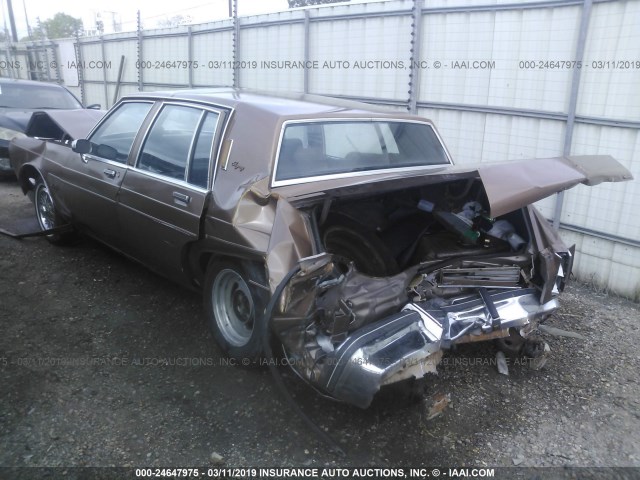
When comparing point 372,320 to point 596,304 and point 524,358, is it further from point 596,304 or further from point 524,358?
point 596,304

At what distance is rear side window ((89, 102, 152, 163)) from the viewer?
4262 mm

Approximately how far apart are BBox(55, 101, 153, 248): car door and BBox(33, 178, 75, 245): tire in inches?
22.7

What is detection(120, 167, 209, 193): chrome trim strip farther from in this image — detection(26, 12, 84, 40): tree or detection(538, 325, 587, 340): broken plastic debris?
detection(26, 12, 84, 40): tree

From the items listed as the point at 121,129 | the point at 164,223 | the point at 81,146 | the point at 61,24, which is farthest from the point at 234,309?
the point at 61,24

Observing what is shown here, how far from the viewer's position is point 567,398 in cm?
339

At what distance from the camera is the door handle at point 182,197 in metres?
3.47

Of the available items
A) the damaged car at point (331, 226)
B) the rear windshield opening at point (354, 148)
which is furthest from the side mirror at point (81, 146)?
the rear windshield opening at point (354, 148)

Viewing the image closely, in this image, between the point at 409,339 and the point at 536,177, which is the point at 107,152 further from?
the point at 536,177

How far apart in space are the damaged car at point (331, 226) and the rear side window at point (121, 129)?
19 millimetres

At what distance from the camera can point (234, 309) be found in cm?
350

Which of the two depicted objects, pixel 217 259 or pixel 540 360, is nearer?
pixel 217 259

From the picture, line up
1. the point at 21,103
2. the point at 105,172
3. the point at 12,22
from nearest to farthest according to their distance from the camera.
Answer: the point at 105,172, the point at 21,103, the point at 12,22

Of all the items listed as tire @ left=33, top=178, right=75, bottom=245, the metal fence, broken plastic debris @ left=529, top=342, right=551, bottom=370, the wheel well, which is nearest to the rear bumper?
broken plastic debris @ left=529, top=342, right=551, bottom=370

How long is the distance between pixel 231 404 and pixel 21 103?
8.13 metres
